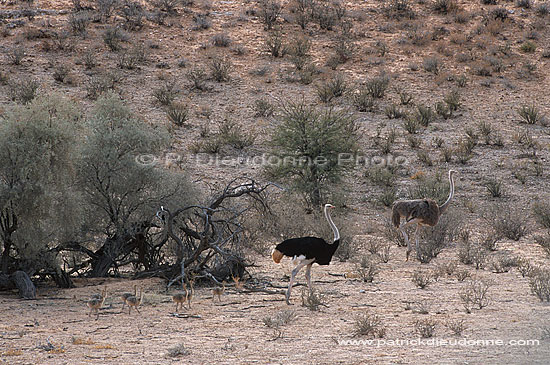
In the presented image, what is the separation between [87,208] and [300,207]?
827 centimetres

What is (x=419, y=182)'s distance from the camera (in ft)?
74.7

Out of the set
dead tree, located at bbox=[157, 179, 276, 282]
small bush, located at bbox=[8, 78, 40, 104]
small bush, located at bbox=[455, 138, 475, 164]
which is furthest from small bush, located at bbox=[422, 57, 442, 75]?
dead tree, located at bbox=[157, 179, 276, 282]

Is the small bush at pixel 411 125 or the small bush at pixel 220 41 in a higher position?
the small bush at pixel 220 41

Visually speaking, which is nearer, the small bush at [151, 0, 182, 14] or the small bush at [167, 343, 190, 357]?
the small bush at [167, 343, 190, 357]

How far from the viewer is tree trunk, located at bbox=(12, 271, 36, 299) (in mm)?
11117

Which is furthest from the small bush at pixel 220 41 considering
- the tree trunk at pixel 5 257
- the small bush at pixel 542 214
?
the tree trunk at pixel 5 257

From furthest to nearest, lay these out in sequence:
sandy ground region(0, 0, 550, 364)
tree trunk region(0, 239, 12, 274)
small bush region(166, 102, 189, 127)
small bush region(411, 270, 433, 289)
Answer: small bush region(166, 102, 189, 127)
small bush region(411, 270, 433, 289)
tree trunk region(0, 239, 12, 274)
sandy ground region(0, 0, 550, 364)

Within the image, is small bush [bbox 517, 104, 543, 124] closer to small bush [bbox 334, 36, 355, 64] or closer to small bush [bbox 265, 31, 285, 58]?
small bush [bbox 334, 36, 355, 64]

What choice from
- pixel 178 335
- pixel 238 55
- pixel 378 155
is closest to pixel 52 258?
pixel 178 335

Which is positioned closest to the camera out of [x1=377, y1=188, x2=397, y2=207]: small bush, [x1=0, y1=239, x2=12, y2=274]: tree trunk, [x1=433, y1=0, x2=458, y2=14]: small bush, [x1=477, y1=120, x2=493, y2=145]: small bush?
[x1=0, y1=239, x2=12, y2=274]: tree trunk

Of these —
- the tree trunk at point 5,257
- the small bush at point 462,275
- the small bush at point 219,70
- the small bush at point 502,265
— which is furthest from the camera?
the small bush at point 219,70

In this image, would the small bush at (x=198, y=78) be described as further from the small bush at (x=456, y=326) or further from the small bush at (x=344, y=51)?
the small bush at (x=456, y=326)

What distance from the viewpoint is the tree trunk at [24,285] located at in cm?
1112

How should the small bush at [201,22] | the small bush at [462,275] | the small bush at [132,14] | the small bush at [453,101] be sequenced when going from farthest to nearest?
the small bush at [201,22], the small bush at [132,14], the small bush at [453,101], the small bush at [462,275]
